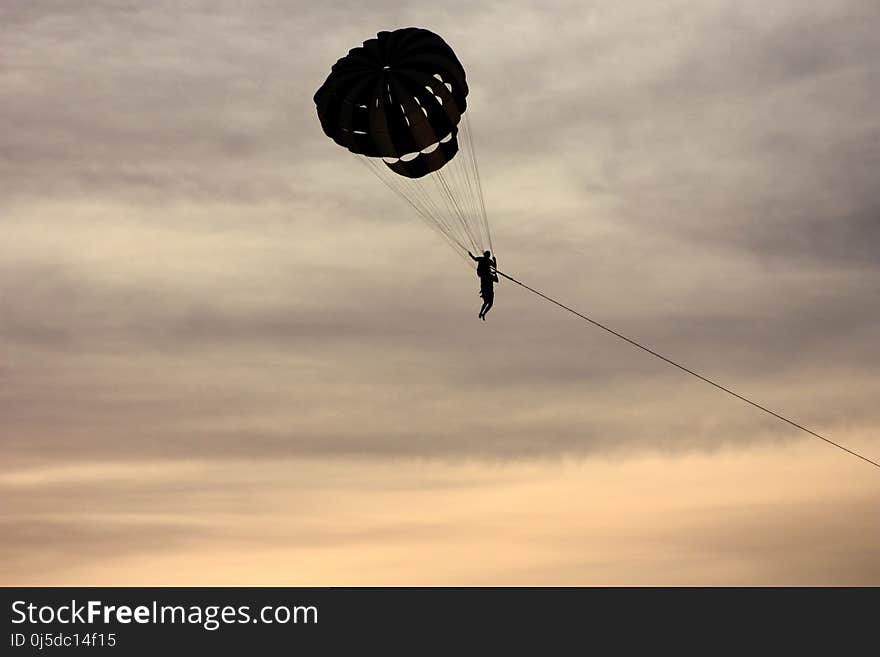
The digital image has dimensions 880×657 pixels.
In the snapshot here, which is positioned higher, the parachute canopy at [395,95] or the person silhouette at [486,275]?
the parachute canopy at [395,95]

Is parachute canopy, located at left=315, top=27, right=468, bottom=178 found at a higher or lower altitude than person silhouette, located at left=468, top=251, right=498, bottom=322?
higher
